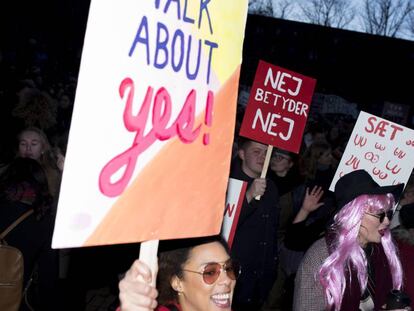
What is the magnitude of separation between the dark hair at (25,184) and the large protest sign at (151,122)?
1.63m

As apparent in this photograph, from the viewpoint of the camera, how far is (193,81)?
77.9 inches

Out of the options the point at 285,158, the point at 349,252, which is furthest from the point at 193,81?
the point at 285,158

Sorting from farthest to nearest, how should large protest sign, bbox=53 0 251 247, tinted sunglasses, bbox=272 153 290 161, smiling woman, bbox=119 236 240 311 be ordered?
tinted sunglasses, bbox=272 153 290 161
smiling woman, bbox=119 236 240 311
large protest sign, bbox=53 0 251 247

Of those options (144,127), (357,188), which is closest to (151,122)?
(144,127)

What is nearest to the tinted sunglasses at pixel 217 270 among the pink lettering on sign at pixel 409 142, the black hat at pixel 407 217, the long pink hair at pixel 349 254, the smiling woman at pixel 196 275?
the smiling woman at pixel 196 275

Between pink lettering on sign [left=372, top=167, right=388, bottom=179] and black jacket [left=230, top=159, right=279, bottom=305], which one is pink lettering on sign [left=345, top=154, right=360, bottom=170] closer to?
pink lettering on sign [left=372, top=167, right=388, bottom=179]

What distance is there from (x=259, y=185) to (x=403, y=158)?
1.27m

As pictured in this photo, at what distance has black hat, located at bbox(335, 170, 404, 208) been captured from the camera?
11.4ft

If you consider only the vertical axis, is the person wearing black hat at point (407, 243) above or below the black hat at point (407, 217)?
below

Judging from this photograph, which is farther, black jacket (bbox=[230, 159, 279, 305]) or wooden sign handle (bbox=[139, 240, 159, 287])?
black jacket (bbox=[230, 159, 279, 305])

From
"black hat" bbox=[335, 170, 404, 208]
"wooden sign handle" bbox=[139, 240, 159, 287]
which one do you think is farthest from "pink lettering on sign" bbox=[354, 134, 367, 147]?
"wooden sign handle" bbox=[139, 240, 159, 287]

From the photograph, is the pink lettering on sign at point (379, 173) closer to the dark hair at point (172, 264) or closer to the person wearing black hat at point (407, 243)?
the person wearing black hat at point (407, 243)

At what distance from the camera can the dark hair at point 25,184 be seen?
3.41 m

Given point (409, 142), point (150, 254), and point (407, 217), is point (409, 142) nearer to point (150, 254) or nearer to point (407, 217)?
point (407, 217)
